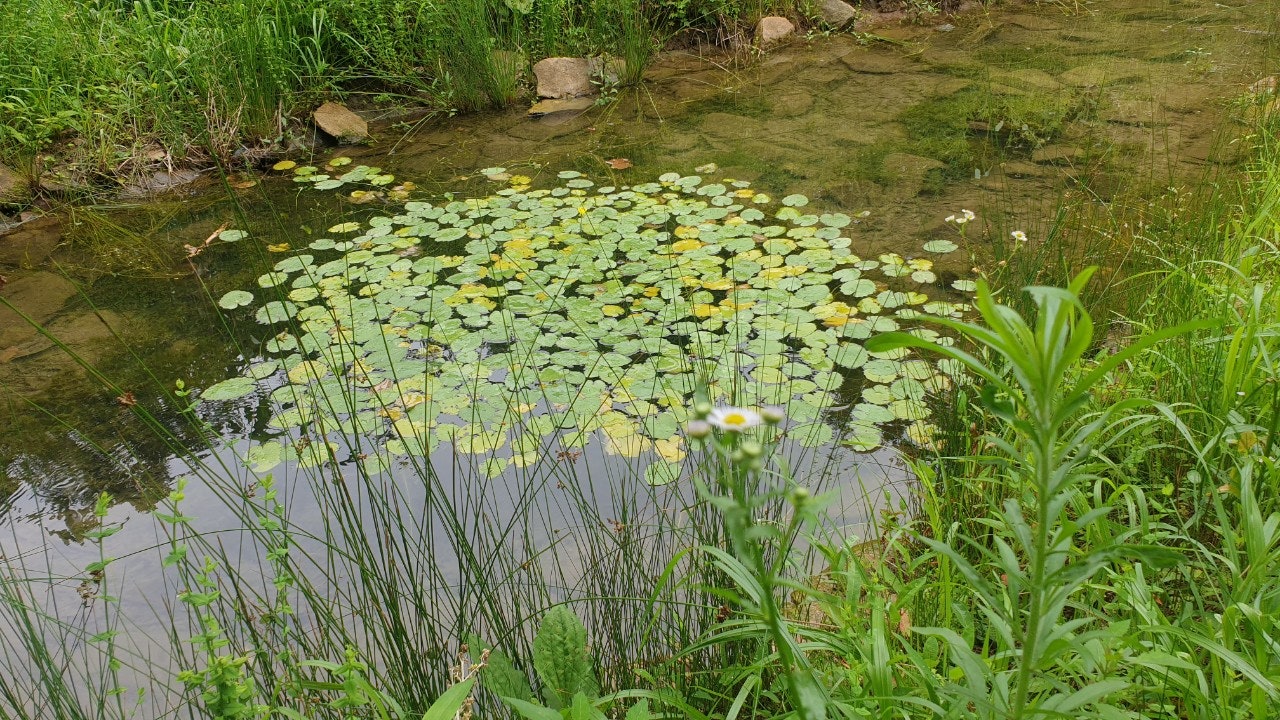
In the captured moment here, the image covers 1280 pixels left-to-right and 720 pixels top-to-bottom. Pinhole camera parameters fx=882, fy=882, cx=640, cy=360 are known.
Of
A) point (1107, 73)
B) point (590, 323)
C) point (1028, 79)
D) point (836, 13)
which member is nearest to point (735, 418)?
point (590, 323)

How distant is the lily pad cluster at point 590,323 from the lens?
246 cm

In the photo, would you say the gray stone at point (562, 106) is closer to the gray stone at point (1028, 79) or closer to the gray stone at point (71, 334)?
the gray stone at point (1028, 79)

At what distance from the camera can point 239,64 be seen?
4.43 meters

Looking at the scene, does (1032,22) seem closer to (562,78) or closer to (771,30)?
(771,30)

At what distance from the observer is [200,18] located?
4.54 m

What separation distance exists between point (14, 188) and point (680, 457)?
364cm

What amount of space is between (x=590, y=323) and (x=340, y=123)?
266 centimetres

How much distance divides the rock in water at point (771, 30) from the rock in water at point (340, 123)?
2.58 m

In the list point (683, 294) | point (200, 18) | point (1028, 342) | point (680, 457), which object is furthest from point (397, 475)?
point (200, 18)

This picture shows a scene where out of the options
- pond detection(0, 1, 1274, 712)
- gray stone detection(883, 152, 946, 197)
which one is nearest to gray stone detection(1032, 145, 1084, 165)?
pond detection(0, 1, 1274, 712)

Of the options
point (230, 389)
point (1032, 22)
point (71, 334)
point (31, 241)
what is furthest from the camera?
point (1032, 22)

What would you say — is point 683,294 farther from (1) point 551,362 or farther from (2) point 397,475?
(2) point 397,475

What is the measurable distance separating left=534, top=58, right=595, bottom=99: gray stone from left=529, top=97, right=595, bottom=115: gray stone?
0.17 ft

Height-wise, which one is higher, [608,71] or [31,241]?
[608,71]
